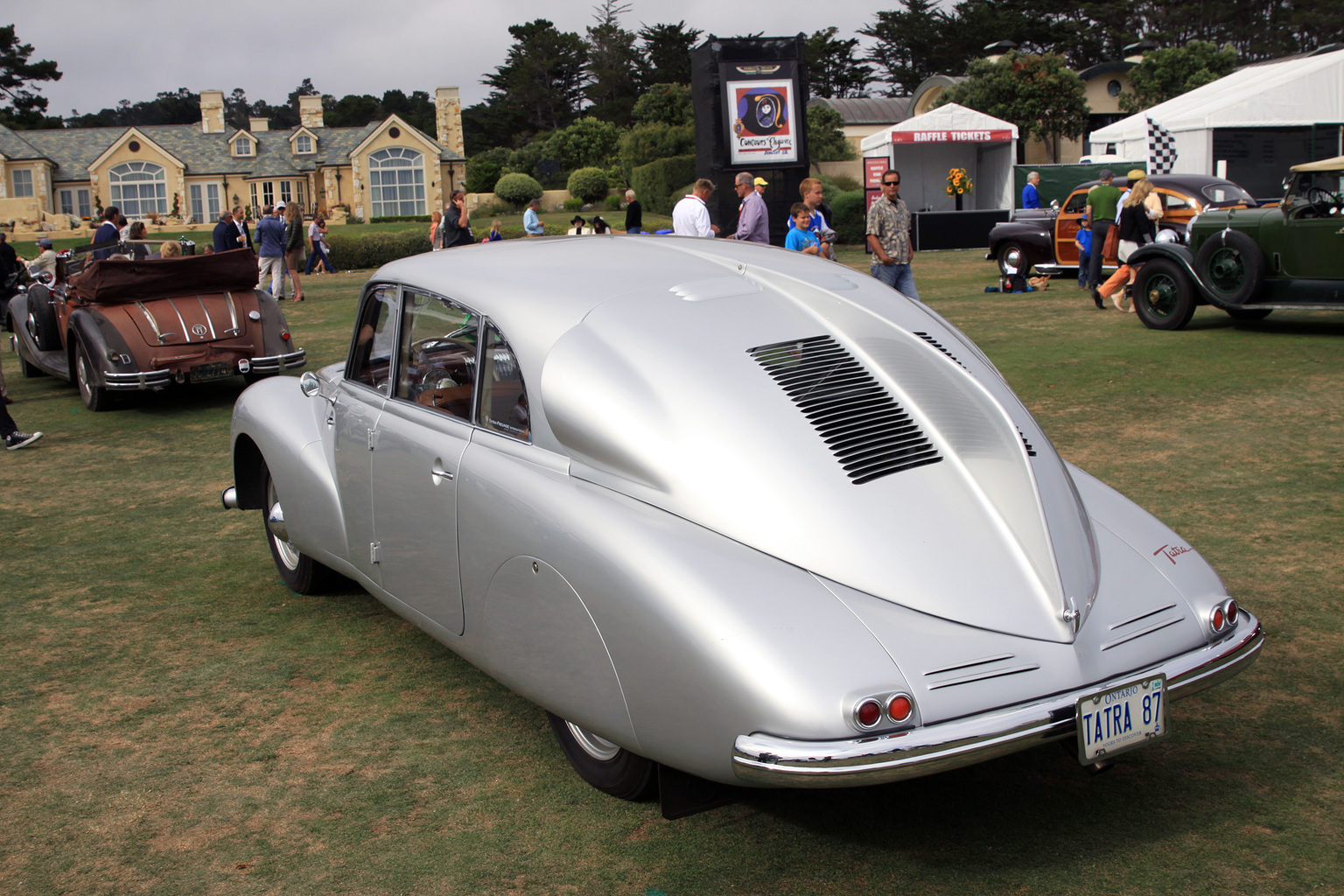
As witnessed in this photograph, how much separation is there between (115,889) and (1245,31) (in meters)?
81.4

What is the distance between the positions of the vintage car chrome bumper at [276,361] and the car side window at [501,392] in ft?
23.3

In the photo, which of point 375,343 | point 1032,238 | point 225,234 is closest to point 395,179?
point 225,234

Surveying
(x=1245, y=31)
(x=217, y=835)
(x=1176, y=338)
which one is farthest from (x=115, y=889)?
(x=1245, y=31)

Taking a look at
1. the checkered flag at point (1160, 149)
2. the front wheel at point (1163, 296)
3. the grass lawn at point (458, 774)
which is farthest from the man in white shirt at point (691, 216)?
the checkered flag at point (1160, 149)

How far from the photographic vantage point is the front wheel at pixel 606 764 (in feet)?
10.0

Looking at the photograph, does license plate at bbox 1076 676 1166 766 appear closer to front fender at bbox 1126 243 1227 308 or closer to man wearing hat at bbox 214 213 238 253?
front fender at bbox 1126 243 1227 308

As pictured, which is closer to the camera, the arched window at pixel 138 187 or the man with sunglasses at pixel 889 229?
the man with sunglasses at pixel 889 229

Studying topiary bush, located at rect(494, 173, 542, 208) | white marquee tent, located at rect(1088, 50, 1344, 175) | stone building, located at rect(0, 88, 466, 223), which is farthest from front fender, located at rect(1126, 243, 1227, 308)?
stone building, located at rect(0, 88, 466, 223)

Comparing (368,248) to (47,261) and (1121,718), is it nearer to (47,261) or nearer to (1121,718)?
(47,261)

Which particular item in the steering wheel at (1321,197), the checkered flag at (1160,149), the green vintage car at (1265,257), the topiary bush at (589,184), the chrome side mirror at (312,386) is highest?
the topiary bush at (589,184)

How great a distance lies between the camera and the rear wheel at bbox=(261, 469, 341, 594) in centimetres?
488

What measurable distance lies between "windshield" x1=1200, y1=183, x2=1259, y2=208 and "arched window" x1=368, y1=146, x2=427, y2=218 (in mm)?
52997

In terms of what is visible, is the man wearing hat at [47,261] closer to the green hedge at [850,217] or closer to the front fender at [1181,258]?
the front fender at [1181,258]

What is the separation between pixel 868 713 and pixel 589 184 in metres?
53.4
